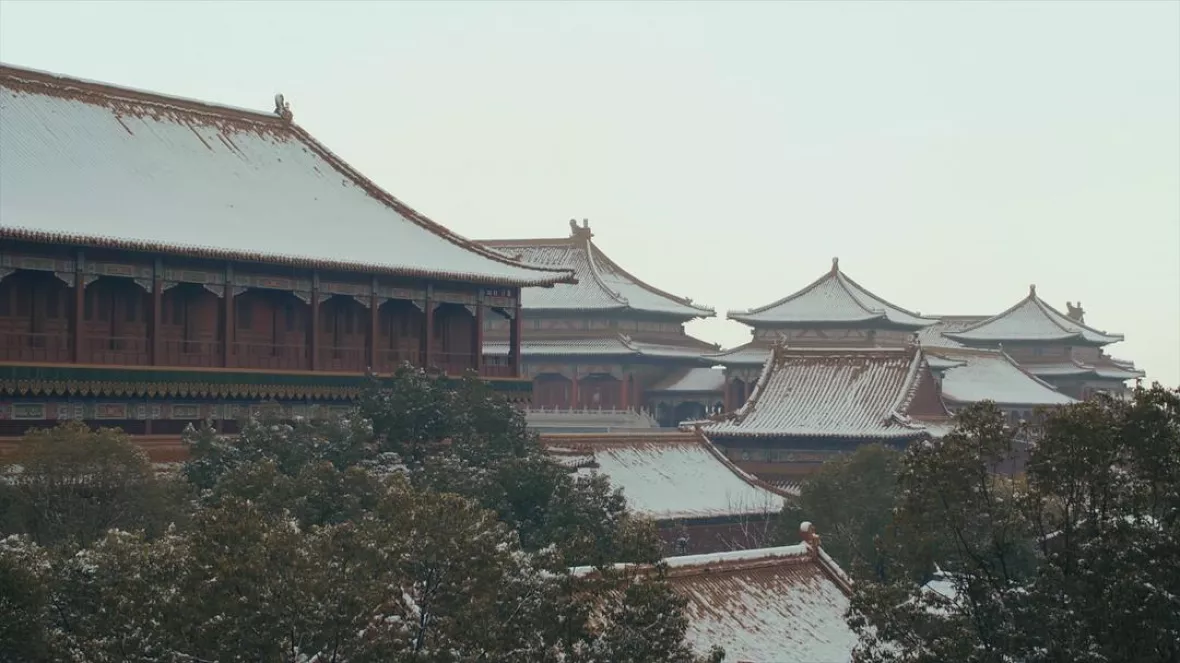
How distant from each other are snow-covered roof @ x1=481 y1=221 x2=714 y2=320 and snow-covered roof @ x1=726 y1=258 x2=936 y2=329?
2.64 m

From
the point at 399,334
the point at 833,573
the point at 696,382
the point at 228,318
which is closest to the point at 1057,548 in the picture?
the point at 833,573

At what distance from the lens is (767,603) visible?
3034 centimetres

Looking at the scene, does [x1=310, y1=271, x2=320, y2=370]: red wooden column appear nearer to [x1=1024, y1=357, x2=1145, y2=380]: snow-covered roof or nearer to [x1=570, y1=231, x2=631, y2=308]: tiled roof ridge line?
[x1=570, y1=231, x2=631, y2=308]: tiled roof ridge line

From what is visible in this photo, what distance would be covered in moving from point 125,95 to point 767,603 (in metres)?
20.6

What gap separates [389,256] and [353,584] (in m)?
23.8

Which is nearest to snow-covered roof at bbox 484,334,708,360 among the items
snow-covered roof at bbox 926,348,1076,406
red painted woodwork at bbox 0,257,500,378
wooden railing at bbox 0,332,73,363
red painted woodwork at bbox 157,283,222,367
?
snow-covered roof at bbox 926,348,1076,406

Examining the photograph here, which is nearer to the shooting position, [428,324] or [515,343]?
[428,324]

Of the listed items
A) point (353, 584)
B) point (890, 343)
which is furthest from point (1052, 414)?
point (890, 343)

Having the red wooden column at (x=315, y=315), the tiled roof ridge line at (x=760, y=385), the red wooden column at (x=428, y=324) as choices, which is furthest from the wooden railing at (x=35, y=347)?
the tiled roof ridge line at (x=760, y=385)

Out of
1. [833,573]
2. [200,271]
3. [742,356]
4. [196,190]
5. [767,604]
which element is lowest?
[767,604]

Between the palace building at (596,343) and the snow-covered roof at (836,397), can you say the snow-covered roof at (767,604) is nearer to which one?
the snow-covered roof at (836,397)

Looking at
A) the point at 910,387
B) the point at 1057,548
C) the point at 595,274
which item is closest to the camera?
the point at 1057,548

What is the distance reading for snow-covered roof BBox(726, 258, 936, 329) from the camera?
8519cm

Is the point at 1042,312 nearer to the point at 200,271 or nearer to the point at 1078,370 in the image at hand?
the point at 1078,370
